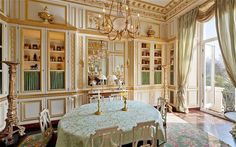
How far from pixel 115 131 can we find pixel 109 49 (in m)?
3.81

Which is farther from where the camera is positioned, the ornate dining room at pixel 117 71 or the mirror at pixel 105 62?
the mirror at pixel 105 62

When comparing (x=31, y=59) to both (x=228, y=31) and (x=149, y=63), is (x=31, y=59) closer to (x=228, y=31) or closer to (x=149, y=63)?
(x=149, y=63)

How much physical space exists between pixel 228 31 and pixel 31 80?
5185 mm

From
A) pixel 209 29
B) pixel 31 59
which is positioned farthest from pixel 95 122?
Answer: pixel 209 29

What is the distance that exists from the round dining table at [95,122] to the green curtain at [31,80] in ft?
6.98

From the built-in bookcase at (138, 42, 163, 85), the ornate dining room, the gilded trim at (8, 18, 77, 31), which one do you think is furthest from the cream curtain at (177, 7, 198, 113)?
the gilded trim at (8, 18, 77, 31)

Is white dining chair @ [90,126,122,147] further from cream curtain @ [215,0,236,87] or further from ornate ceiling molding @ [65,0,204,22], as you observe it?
ornate ceiling molding @ [65,0,204,22]

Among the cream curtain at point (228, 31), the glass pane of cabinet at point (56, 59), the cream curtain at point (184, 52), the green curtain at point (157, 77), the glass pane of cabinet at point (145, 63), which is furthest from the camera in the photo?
the green curtain at point (157, 77)

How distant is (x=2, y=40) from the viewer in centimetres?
362

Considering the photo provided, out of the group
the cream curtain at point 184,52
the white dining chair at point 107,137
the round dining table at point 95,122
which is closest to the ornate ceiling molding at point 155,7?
the cream curtain at point 184,52

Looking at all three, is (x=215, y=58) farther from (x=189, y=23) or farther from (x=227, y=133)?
(x=227, y=133)

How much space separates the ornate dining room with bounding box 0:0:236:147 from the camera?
2.79 meters

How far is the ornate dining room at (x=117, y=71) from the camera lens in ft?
9.15

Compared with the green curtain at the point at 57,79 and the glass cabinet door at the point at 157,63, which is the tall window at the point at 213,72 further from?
the green curtain at the point at 57,79
